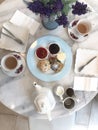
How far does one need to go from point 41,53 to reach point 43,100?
0.25m

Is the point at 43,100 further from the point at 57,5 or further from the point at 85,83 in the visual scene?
the point at 57,5

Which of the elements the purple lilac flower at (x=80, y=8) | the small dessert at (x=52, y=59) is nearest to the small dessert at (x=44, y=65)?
the small dessert at (x=52, y=59)

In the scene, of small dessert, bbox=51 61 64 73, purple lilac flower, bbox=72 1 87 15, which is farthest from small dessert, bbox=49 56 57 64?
purple lilac flower, bbox=72 1 87 15

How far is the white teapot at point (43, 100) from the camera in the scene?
1193mm

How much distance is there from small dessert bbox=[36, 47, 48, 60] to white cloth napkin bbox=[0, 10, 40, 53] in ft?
0.25

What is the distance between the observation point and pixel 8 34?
137cm

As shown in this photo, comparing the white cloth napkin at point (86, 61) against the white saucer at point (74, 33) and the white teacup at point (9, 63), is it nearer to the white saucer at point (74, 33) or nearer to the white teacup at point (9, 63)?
the white saucer at point (74, 33)

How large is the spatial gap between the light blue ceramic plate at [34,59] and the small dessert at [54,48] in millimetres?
44

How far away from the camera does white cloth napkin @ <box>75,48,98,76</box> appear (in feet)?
4.36

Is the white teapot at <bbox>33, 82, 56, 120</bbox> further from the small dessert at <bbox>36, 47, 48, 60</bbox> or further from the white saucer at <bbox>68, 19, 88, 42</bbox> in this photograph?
the white saucer at <bbox>68, 19, 88, 42</bbox>

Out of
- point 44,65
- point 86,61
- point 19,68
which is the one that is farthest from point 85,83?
point 19,68

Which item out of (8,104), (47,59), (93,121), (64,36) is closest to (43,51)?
(47,59)

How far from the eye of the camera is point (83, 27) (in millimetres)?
1347

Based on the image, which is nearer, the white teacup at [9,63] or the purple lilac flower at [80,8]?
the purple lilac flower at [80,8]
